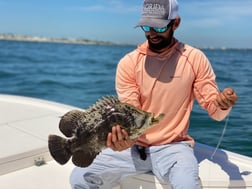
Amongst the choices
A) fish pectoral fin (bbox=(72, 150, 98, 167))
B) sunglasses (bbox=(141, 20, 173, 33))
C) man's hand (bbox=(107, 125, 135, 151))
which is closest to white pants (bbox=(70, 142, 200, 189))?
fish pectoral fin (bbox=(72, 150, 98, 167))

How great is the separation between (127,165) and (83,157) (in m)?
0.40

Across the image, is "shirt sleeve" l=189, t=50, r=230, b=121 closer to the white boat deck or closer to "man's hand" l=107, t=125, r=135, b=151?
the white boat deck

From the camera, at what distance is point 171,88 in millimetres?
2641

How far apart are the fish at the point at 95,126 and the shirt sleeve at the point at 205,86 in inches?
19.1

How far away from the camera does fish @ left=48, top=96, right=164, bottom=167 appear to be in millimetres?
2227

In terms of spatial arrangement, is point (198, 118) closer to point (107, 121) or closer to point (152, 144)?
point (152, 144)

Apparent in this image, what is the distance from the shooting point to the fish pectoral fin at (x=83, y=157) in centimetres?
233

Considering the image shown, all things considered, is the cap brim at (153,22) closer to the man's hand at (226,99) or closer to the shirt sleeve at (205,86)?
the shirt sleeve at (205,86)

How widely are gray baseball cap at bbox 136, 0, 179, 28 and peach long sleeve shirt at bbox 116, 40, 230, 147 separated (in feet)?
0.81

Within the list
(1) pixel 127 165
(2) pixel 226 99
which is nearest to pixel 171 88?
(2) pixel 226 99

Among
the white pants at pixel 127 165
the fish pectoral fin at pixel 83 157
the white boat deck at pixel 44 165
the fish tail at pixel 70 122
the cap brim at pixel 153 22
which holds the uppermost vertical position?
the cap brim at pixel 153 22

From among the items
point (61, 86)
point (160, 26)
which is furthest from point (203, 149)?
point (61, 86)

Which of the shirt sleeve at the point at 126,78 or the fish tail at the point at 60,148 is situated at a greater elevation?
the shirt sleeve at the point at 126,78

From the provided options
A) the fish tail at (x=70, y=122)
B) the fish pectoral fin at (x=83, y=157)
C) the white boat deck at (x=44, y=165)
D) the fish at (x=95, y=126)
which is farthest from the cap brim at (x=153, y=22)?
the white boat deck at (x=44, y=165)
